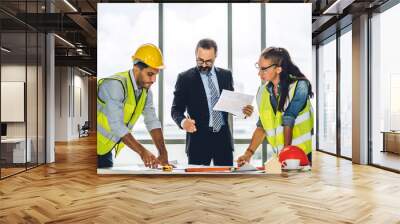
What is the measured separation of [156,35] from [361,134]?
4864 mm

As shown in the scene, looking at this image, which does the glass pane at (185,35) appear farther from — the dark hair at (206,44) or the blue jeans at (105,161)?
the blue jeans at (105,161)

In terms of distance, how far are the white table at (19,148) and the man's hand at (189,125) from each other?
315cm

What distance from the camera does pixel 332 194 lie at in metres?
5.32

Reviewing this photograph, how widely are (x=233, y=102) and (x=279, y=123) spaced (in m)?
0.90

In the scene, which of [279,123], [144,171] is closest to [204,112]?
[279,123]

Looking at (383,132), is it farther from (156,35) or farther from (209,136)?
(156,35)

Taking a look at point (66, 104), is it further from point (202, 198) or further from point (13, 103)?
point (202, 198)

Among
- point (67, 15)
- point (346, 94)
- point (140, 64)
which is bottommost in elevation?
point (346, 94)

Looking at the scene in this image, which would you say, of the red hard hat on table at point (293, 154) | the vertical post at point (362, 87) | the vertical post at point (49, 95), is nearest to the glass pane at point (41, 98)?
the vertical post at point (49, 95)

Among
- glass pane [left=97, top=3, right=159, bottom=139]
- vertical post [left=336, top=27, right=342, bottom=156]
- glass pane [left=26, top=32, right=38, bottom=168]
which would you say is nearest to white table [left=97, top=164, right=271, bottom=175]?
glass pane [left=97, top=3, right=159, bottom=139]

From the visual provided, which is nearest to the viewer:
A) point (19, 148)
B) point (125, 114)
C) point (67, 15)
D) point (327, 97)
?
point (125, 114)

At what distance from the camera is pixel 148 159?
694 cm

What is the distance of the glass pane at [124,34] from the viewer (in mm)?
6880

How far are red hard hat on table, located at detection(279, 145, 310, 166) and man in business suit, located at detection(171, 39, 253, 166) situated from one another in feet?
3.00
